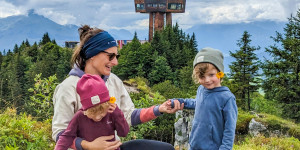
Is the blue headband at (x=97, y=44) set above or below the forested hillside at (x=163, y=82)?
above

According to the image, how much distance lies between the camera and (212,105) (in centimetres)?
314

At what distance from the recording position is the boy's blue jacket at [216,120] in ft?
9.93

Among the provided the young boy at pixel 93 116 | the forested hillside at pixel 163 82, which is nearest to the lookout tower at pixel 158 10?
the forested hillside at pixel 163 82

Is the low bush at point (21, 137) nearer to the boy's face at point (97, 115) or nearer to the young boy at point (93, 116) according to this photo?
the young boy at point (93, 116)

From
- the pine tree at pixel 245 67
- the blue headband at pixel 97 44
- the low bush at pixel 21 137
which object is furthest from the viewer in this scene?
the pine tree at pixel 245 67

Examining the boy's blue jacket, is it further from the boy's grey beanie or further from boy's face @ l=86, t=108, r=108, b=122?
boy's face @ l=86, t=108, r=108, b=122

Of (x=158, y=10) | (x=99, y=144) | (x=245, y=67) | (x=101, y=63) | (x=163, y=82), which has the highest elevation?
(x=158, y=10)

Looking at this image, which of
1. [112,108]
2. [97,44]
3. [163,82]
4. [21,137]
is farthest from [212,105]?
[163,82]

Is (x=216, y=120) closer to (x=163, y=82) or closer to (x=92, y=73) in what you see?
(x=92, y=73)

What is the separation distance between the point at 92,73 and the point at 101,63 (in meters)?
0.14

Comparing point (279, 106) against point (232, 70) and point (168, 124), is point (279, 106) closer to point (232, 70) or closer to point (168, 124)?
point (232, 70)

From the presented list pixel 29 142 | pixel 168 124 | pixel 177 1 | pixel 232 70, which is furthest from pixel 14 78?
pixel 29 142

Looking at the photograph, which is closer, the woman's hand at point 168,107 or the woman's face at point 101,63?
the woman's face at point 101,63

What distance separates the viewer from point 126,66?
48.6 m
